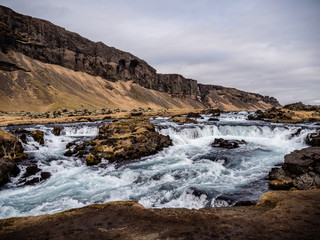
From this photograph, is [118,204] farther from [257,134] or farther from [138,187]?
[257,134]

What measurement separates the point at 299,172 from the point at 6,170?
75.3 ft

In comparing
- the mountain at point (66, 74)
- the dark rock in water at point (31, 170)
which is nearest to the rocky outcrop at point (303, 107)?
the dark rock in water at point (31, 170)

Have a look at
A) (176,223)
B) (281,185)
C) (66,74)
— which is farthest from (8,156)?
(66,74)

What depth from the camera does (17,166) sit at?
18219 millimetres

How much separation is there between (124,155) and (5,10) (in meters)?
143

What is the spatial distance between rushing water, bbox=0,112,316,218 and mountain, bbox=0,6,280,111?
74.1 meters

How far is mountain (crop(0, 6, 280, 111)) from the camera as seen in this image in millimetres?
89500

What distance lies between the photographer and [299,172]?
12930mm

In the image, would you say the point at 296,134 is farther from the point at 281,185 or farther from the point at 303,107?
the point at 303,107

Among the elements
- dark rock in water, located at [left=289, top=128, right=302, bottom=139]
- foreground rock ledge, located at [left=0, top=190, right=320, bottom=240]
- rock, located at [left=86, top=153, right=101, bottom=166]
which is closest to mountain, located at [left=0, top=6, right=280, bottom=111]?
rock, located at [left=86, top=153, right=101, bottom=166]

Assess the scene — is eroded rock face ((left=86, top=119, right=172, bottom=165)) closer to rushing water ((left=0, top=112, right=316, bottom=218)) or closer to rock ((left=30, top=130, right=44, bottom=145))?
rushing water ((left=0, top=112, right=316, bottom=218))

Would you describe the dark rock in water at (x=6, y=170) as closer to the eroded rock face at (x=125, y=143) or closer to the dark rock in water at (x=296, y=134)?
the eroded rock face at (x=125, y=143)

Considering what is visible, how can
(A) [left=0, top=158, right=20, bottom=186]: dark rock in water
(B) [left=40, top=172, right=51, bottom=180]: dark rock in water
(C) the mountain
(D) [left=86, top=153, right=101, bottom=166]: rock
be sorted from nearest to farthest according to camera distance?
(A) [left=0, top=158, right=20, bottom=186]: dark rock in water, (B) [left=40, top=172, right=51, bottom=180]: dark rock in water, (D) [left=86, top=153, right=101, bottom=166]: rock, (C) the mountain

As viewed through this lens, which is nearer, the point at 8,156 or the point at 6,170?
the point at 6,170
